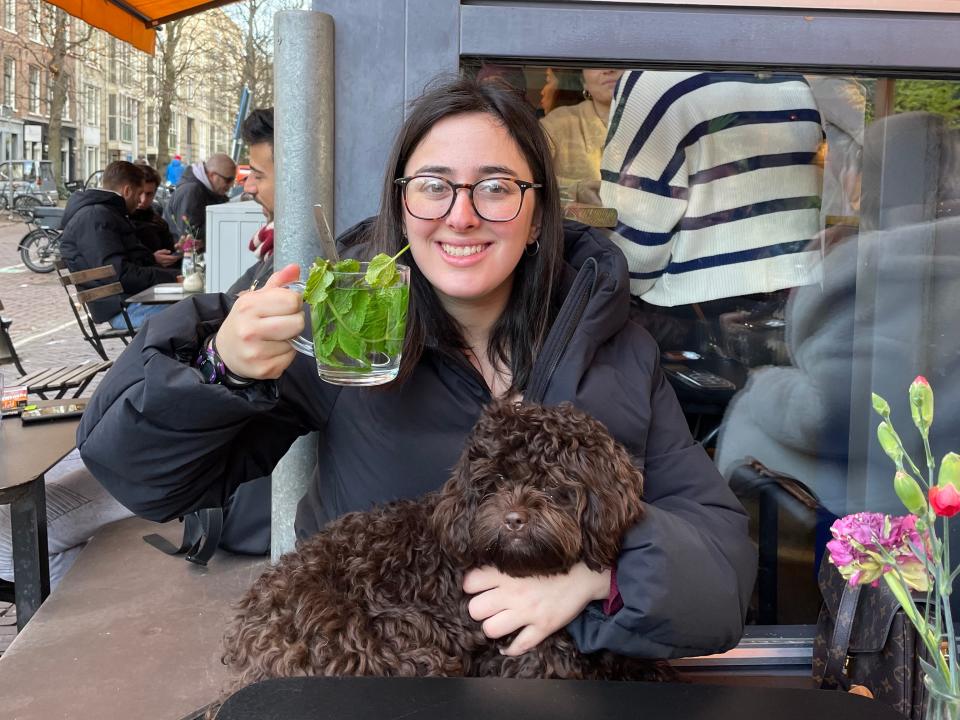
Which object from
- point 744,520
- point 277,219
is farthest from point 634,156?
point 744,520

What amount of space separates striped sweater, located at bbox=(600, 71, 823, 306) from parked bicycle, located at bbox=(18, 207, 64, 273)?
17.3m

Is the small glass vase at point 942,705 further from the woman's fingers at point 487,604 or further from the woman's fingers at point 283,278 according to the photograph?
the woman's fingers at point 283,278

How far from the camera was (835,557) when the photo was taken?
131 cm

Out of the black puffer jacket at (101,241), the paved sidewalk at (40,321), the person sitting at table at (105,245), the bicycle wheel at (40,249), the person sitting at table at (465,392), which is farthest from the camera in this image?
the bicycle wheel at (40,249)

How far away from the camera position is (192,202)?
44.6ft

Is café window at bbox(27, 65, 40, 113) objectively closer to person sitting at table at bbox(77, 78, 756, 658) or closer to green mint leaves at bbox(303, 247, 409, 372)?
person sitting at table at bbox(77, 78, 756, 658)

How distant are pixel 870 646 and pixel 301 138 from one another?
6.14 ft

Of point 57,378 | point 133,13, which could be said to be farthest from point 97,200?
point 57,378

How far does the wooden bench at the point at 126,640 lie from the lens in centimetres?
223

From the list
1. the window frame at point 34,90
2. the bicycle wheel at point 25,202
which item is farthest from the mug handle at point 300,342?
the window frame at point 34,90

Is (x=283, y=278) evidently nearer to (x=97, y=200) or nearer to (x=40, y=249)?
(x=97, y=200)

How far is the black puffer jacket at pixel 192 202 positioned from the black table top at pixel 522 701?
491 inches

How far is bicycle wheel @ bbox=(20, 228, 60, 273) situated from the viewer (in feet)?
60.6

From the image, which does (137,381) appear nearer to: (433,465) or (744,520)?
(433,465)
